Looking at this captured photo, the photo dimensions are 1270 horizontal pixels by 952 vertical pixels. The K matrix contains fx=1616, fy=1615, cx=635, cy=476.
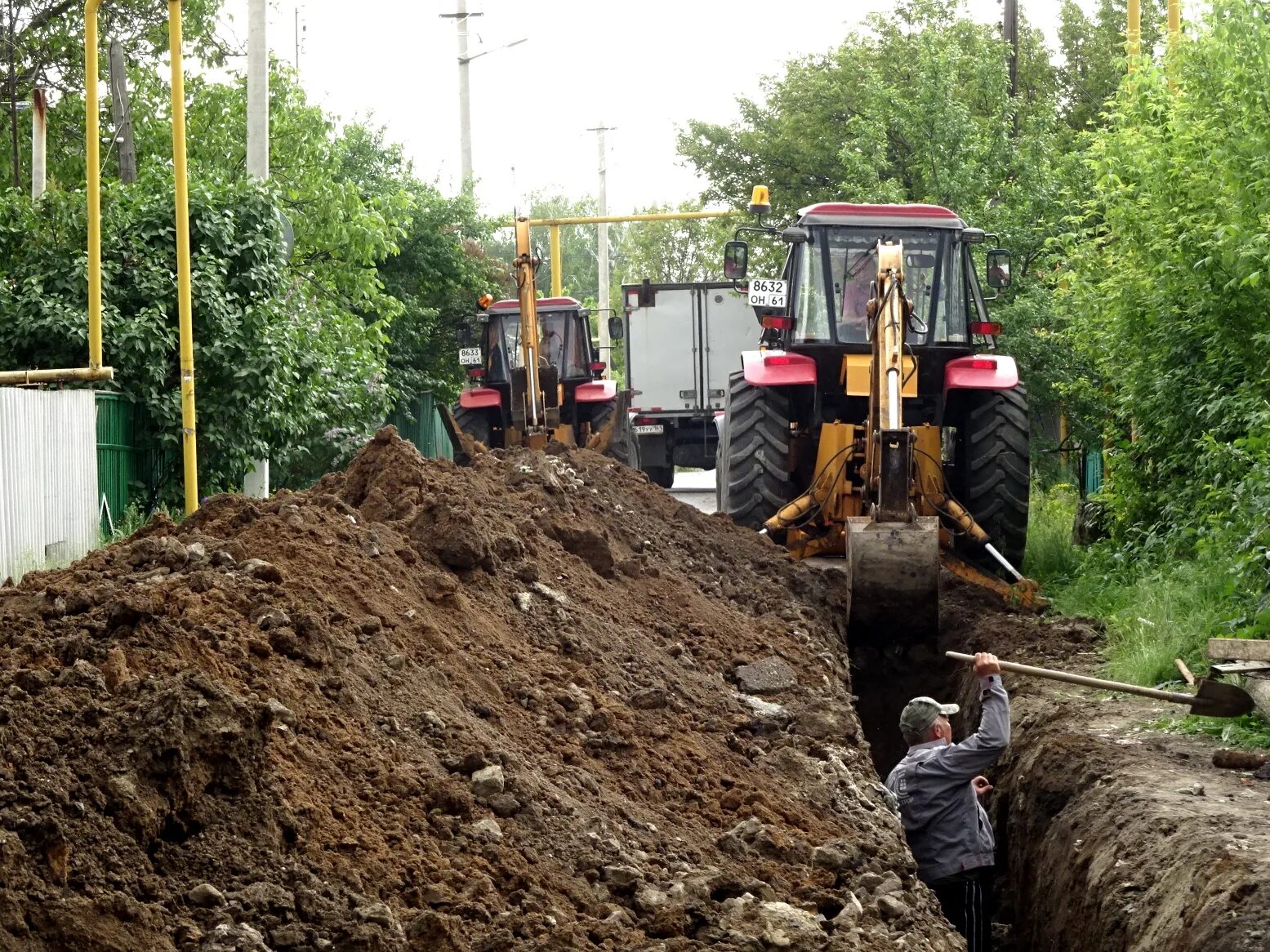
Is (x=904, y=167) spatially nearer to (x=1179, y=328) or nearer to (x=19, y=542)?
(x=1179, y=328)

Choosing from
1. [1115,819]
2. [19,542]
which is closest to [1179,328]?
[1115,819]

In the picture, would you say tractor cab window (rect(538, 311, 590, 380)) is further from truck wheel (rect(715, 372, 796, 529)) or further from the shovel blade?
the shovel blade

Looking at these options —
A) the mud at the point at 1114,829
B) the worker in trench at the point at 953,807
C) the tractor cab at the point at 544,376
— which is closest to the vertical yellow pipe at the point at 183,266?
the tractor cab at the point at 544,376

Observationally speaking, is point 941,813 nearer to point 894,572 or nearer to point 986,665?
point 986,665

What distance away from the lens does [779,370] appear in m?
11.9

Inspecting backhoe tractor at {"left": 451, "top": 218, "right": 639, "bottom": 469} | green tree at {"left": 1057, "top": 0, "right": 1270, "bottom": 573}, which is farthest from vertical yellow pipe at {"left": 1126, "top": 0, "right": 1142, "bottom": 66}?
backhoe tractor at {"left": 451, "top": 218, "right": 639, "bottom": 469}

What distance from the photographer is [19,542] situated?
12281 millimetres

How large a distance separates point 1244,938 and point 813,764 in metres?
2.19

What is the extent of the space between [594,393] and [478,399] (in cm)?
161

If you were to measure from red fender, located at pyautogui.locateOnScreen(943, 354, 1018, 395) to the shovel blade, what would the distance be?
4656 millimetres

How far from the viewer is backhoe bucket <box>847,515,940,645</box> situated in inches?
379

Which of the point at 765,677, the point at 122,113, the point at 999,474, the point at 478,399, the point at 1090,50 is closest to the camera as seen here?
the point at 765,677

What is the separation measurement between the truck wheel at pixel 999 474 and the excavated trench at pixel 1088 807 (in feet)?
4.03

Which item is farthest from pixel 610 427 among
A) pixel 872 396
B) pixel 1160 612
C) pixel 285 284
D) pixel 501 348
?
pixel 1160 612
